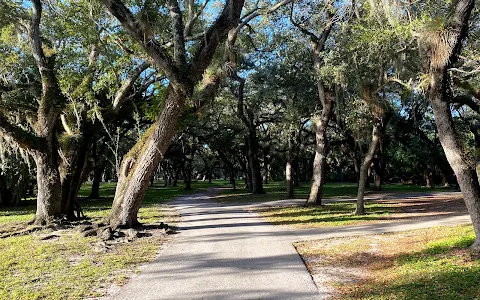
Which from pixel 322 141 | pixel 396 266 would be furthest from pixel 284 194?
pixel 396 266

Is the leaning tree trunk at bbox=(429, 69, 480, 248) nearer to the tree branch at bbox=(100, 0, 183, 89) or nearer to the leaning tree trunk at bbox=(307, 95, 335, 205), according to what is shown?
the tree branch at bbox=(100, 0, 183, 89)

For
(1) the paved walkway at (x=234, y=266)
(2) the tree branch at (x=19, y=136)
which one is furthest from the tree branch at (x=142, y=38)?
(2) the tree branch at (x=19, y=136)

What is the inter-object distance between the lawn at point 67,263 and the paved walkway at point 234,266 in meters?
0.45

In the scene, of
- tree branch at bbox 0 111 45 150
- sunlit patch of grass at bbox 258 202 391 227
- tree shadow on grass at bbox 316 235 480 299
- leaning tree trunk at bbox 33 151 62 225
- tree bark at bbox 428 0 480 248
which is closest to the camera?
tree shadow on grass at bbox 316 235 480 299

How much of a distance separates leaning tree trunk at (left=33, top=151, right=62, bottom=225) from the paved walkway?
3.95m

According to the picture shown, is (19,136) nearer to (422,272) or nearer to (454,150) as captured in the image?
(422,272)

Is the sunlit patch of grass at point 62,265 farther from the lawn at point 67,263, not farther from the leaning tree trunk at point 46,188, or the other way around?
the leaning tree trunk at point 46,188

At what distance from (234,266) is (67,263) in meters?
2.92

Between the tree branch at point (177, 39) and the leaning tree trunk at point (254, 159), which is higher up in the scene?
the tree branch at point (177, 39)

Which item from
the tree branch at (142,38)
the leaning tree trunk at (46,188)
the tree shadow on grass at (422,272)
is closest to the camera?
the tree shadow on grass at (422,272)

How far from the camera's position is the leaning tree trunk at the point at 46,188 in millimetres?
11742

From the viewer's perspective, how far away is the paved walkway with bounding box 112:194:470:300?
5.16m

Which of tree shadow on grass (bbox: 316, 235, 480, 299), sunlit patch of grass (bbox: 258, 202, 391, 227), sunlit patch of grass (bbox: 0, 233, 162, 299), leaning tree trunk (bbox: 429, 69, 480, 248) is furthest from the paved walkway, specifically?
leaning tree trunk (bbox: 429, 69, 480, 248)

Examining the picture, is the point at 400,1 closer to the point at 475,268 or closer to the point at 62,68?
the point at 475,268
